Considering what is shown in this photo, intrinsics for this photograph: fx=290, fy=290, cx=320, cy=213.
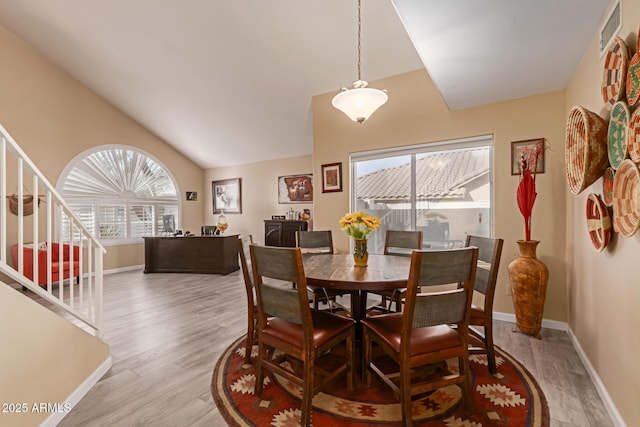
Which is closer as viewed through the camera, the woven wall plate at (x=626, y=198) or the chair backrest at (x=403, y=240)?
the woven wall plate at (x=626, y=198)

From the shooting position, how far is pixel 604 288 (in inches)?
73.5

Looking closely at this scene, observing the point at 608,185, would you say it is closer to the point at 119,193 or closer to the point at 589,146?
the point at 589,146

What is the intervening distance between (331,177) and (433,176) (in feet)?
4.51

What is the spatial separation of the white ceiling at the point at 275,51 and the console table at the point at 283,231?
1.53m

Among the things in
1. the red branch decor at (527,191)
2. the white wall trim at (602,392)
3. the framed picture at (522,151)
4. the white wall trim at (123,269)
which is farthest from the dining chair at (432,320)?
the white wall trim at (123,269)

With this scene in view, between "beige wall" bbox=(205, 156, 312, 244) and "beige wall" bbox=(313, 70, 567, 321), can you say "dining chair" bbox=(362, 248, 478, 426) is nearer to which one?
"beige wall" bbox=(313, 70, 567, 321)

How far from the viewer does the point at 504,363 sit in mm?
2221

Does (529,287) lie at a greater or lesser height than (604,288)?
lesser

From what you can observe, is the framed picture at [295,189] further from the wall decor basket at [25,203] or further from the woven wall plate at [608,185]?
the woven wall plate at [608,185]

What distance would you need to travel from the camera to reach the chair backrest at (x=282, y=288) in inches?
61.3

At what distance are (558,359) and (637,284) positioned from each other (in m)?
1.21

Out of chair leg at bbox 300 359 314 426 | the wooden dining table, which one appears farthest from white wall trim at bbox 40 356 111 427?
the wooden dining table

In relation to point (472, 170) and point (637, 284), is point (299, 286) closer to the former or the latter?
point (637, 284)

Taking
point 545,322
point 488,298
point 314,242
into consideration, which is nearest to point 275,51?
point 314,242
